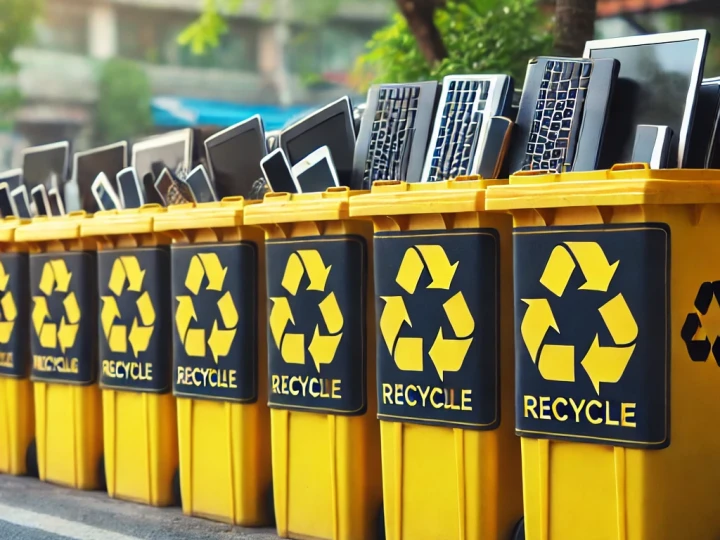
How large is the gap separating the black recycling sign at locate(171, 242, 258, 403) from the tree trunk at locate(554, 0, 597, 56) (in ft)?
11.9

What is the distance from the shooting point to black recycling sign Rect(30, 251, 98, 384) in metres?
5.51

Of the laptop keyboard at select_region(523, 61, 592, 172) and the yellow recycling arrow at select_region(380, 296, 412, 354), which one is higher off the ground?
the laptop keyboard at select_region(523, 61, 592, 172)

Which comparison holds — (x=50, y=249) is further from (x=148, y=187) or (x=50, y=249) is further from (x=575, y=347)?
(x=575, y=347)

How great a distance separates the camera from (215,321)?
470cm

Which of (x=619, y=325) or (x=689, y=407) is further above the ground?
(x=619, y=325)

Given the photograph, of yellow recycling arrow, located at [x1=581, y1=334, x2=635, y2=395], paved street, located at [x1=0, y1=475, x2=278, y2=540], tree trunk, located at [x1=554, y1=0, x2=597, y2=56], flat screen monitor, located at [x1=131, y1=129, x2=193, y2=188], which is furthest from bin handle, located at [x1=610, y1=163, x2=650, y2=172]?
tree trunk, located at [x1=554, y1=0, x2=597, y2=56]

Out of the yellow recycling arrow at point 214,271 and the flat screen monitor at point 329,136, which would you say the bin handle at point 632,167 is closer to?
the flat screen monitor at point 329,136

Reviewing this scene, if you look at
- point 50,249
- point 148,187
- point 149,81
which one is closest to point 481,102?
point 148,187

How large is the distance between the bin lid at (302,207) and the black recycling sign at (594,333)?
0.84 m

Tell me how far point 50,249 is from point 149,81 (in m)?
22.2

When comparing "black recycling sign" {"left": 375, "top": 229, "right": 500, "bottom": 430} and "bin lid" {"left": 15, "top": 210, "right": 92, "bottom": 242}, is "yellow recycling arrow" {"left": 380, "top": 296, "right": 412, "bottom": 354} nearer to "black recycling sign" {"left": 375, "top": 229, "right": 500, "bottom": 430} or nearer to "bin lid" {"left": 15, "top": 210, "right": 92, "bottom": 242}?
"black recycling sign" {"left": 375, "top": 229, "right": 500, "bottom": 430}

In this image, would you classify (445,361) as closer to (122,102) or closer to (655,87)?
(655,87)

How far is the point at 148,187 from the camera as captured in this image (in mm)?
5703

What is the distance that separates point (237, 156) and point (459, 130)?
1380mm
